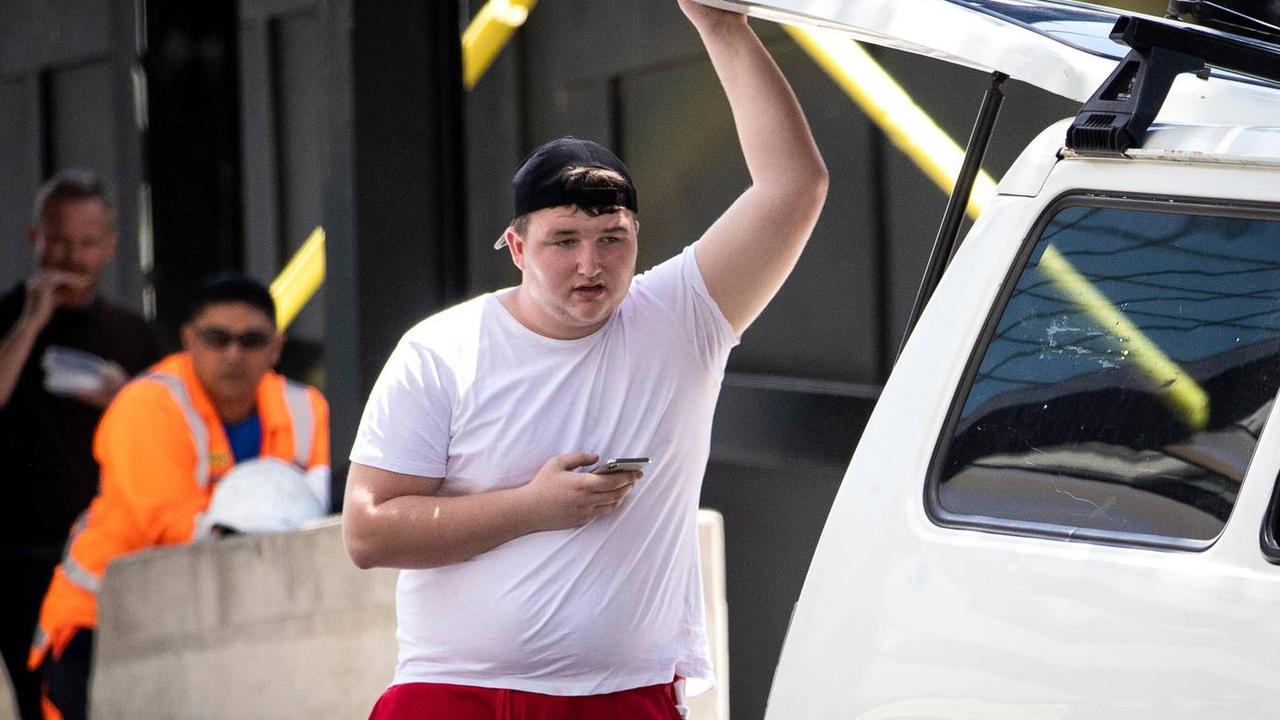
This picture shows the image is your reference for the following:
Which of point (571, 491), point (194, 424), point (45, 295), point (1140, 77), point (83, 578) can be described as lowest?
point (83, 578)

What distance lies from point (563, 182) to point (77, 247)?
495 cm

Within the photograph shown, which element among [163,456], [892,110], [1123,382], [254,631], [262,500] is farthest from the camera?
[892,110]

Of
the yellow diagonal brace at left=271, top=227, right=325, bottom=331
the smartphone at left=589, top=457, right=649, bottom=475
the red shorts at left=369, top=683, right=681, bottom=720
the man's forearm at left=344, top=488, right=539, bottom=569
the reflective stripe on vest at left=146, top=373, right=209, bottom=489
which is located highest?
the yellow diagonal brace at left=271, top=227, right=325, bottom=331

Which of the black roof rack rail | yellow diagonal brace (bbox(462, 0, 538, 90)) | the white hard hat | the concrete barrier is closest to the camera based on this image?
the black roof rack rail

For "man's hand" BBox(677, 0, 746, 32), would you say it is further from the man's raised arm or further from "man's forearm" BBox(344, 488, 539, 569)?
"man's forearm" BBox(344, 488, 539, 569)

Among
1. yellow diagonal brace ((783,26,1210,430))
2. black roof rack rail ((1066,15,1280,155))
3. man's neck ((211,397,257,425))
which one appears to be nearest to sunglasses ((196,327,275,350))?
man's neck ((211,397,257,425))

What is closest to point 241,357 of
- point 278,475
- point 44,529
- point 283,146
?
point 278,475

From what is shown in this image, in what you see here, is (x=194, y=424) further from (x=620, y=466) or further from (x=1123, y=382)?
(x=1123, y=382)

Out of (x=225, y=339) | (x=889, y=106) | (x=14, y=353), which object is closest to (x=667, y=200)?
(x=889, y=106)

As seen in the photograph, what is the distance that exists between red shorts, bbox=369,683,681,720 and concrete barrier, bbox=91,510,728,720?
2328 millimetres

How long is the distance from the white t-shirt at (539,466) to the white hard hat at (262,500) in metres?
2.71

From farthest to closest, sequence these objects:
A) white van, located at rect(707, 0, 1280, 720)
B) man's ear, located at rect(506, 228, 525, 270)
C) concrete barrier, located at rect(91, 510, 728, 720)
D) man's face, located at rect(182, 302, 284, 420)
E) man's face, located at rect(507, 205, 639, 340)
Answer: man's face, located at rect(182, 302, 284, 420)
concrete barrier, located at rect(91, 510, 728, 720)
man's ear, located at rect(506, 228, 525, 270)
man's face, located at rect(507, 205, 639, 340)
white van, located at rect(707, 0, 1280, 720)

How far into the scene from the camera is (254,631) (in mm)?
5230

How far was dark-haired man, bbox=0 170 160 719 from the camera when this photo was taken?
7.13 m
